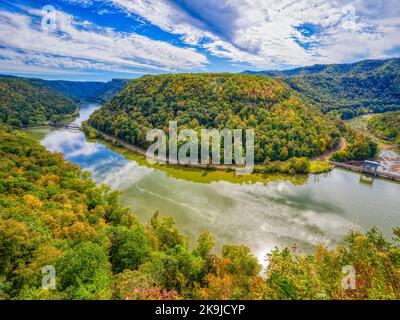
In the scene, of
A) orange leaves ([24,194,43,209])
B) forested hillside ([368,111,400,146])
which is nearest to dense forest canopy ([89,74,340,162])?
forested hillside ([368,111,400,146])

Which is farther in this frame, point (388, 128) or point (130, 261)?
point (388, 128)

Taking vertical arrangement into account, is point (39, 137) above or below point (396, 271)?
below

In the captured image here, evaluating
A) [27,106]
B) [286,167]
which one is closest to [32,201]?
[286,167]

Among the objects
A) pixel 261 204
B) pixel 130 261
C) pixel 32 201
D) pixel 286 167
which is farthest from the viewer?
pixel 286 167

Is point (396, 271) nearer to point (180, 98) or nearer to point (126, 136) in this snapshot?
point (126, 136)

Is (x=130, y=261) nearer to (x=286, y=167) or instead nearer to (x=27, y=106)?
(x=286, y=167)

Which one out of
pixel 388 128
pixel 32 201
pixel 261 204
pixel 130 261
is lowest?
pixel 261 204

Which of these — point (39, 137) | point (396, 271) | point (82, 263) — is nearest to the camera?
point (396, 271)
